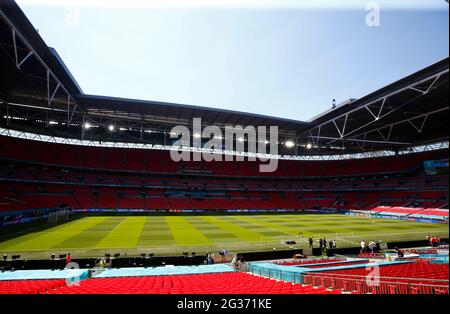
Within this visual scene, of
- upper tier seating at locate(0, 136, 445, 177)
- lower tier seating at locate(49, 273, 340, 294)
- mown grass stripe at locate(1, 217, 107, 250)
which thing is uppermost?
upper tier seating at locate(0, 136, 445, 177)

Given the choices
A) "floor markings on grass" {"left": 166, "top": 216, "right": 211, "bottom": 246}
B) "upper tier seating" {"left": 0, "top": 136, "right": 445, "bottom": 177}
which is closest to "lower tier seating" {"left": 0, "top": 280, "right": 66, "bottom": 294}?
"floor markings on grass" {"left": 166, "top": 216, "right": 211, "bottom": 246}

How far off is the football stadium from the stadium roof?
10.2 inches

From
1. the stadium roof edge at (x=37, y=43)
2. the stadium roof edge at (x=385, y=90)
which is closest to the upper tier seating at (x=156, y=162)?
the stadium roof edge at (x=385, y=90)

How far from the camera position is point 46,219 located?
37094 mm

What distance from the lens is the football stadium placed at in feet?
37.4

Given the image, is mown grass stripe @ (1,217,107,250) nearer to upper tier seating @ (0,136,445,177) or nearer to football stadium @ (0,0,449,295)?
football stadium @ (0,0,449,295)

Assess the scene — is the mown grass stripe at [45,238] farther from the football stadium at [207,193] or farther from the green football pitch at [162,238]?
the football stadium at [207,193]

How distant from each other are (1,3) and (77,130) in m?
39.0

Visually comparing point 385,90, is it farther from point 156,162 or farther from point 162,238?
point 156,162

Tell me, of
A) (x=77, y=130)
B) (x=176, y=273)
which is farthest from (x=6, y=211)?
(x=176, y=273)

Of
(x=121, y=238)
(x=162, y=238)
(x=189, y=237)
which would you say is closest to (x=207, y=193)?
(x=189, y=237)

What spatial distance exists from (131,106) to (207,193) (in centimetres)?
3047

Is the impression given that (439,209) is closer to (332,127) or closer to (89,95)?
(332,127)

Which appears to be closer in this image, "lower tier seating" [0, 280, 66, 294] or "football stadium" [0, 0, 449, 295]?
"lower tier seating" [0, 280, 66, 294]
